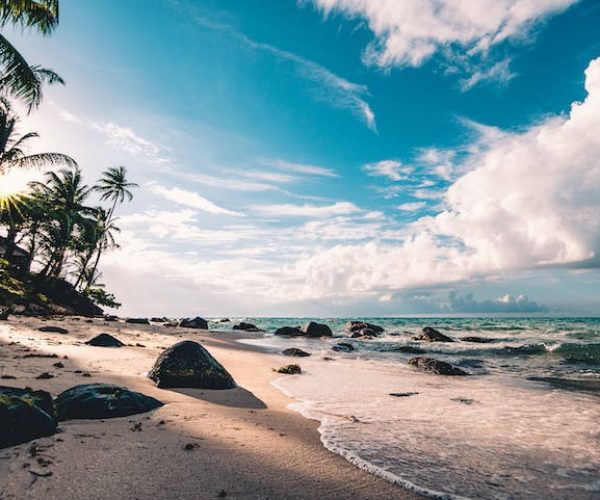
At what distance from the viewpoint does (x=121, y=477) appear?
3.27 meters

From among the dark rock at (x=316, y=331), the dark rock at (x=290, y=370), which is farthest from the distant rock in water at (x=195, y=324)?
the dark rock at (x=290, y=370)

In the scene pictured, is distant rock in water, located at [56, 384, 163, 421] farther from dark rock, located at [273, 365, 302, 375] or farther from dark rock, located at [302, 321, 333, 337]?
dark rock, located at [302, 321, 333, 337]

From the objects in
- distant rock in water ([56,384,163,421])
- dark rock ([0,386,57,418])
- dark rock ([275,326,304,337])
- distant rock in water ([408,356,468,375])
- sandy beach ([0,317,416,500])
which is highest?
dark rock ([0,386,57,418])

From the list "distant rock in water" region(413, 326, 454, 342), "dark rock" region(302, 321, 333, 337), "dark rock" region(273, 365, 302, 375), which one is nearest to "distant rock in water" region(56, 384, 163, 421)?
"dark rock" region(273, 365, 302, 375)

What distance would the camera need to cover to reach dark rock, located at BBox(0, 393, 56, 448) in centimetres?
359

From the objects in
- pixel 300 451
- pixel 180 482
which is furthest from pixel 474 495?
pixel 180 482

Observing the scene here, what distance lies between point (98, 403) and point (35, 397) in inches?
31.7

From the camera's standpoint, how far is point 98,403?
4902mm

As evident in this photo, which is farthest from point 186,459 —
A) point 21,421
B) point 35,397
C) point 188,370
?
point 188,370

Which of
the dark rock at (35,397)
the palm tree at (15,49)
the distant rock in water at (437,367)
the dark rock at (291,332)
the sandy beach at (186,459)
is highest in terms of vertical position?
the palm tree at (15,49)

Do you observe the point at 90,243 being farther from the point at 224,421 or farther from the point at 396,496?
the point at 396,496

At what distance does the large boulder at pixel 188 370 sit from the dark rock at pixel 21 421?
352 centimetres

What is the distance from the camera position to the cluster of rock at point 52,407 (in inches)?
145

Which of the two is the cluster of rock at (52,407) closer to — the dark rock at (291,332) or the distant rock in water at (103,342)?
the distant rock in water at (103,342)
